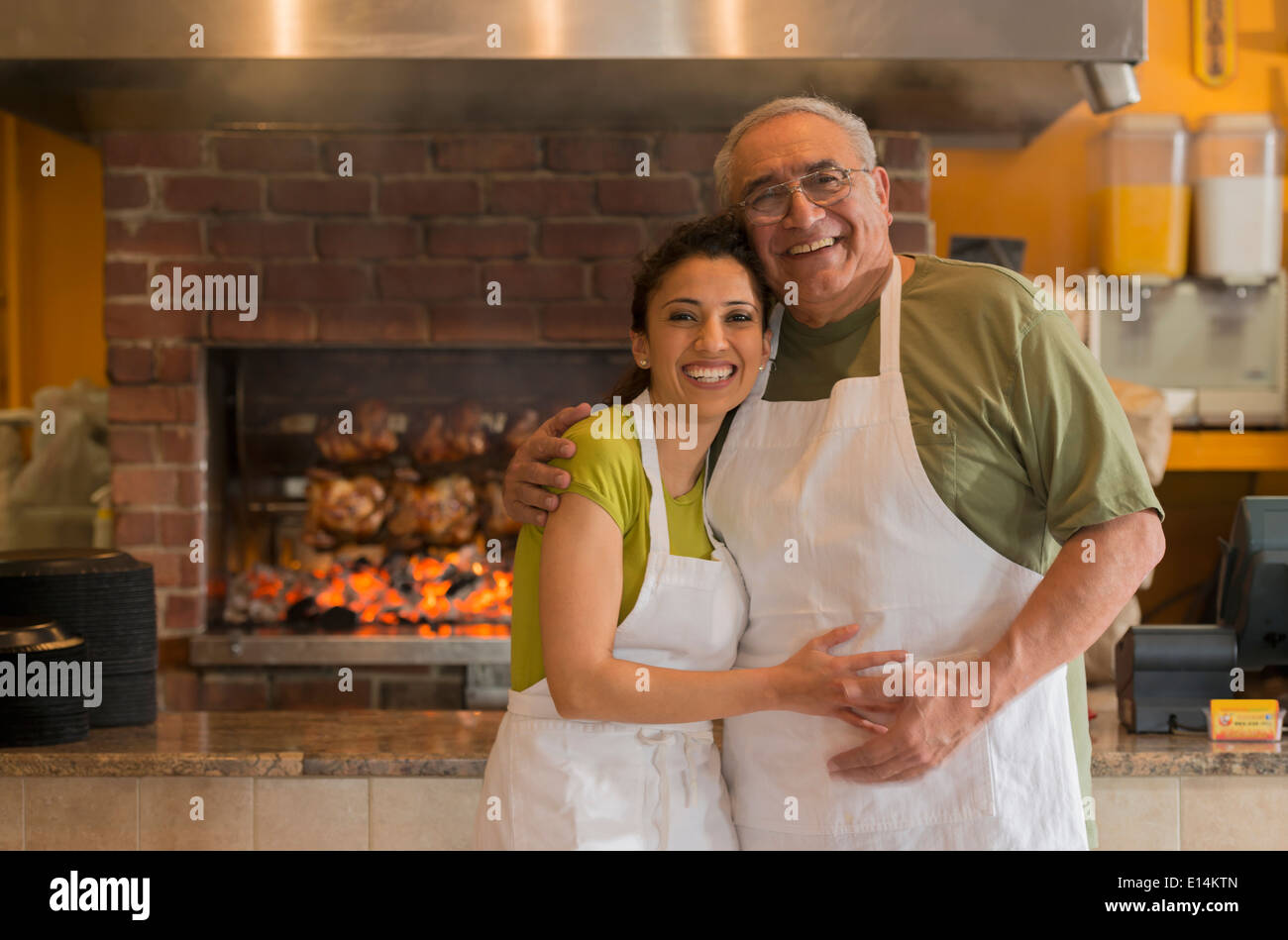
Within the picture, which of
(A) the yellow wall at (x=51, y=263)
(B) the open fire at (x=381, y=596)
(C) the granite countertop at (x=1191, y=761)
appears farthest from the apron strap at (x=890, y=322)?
(A) the yellow wall at (x=51, y=263)

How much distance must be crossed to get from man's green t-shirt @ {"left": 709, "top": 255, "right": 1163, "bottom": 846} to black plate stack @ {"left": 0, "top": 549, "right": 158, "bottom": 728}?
1176 millimetres

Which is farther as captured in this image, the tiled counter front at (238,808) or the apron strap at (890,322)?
the tiled counter front at (238,808)

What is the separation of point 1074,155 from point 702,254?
2.77 m

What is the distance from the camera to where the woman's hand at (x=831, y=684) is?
1.38m

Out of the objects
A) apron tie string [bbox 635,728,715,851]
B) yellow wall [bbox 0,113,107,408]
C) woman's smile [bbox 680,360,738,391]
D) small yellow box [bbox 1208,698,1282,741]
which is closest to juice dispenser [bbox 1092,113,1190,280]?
small yellow box [bbox 1208,698,1282,741]

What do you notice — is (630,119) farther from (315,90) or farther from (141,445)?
(141,445)

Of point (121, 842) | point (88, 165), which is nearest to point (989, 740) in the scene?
point (121, 842)

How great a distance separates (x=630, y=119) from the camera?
2953 millimetres

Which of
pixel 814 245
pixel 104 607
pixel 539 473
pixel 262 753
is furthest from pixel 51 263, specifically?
pixel 814 245

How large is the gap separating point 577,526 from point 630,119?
181cm

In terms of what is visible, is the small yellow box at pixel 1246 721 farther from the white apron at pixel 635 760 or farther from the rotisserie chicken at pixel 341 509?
A: the rotisserie chicken at pixel 341 509

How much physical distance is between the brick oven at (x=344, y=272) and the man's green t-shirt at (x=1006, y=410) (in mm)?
1530

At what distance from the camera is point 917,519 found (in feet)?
4.80

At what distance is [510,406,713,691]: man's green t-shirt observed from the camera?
4.69 ft
